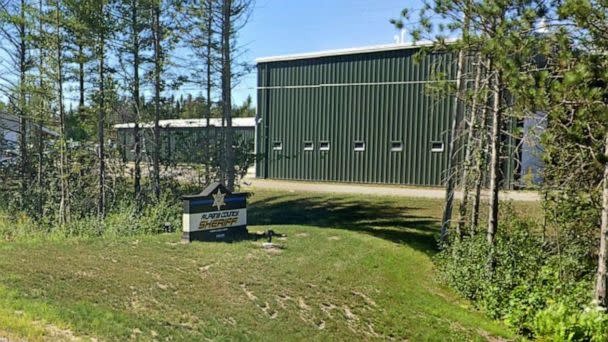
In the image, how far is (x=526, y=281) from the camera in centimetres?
834

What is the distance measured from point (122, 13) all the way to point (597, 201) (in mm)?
Answer: 12673

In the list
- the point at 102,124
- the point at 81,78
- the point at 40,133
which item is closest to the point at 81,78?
the point at 81,78

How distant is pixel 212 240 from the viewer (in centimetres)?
1023

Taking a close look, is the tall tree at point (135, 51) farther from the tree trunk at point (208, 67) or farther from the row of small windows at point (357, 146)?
the row of small windows at point (357, 146)

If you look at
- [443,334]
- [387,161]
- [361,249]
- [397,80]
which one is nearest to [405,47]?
[397,80]

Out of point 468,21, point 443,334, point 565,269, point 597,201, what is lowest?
point 443,334

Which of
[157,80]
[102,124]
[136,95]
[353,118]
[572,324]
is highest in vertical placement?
[157,80]

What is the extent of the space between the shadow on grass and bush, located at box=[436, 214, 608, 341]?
2.20m

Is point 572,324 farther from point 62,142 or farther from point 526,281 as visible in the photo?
point 62,142

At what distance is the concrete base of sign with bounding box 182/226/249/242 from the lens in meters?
9.95

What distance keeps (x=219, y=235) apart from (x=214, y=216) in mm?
369

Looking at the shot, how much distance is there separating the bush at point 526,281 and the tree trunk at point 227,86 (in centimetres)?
638

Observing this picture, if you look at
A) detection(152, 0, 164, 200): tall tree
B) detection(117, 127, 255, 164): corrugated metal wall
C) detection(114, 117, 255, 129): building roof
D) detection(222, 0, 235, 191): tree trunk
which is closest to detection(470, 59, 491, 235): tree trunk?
detection(222, 0, 235, 191): tree trunk

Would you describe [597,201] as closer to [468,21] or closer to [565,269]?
[565,269]
